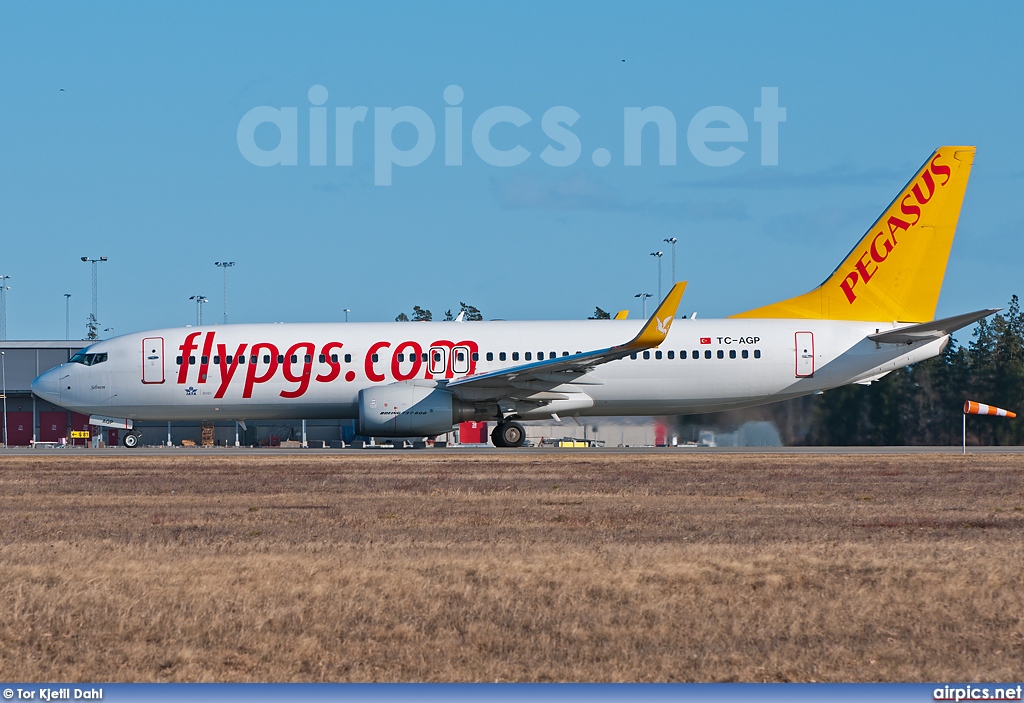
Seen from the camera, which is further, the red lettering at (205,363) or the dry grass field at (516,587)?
the red lettering at (205,363)

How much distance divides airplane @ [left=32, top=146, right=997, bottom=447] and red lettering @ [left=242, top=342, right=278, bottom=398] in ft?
0.10

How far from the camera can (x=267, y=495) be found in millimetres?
19188

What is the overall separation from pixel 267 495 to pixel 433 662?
11.8 meters

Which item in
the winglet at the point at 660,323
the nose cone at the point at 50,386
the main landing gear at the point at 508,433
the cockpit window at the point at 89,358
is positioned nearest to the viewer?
the winglet at the point at 660,323

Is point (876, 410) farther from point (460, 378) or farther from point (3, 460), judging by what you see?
point (3, 460)

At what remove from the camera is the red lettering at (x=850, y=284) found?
3606 centimetres

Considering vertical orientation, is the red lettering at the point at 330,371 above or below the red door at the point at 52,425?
above

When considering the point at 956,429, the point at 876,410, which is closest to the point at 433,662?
the point at 876,410

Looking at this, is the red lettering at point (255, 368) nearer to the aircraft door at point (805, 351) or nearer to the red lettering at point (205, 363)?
the red lettering at point (205, 363)

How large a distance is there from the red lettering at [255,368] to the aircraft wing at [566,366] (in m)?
5.37

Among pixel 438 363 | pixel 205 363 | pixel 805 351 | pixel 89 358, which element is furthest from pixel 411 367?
pixel 805 351

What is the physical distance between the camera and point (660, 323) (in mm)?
32094

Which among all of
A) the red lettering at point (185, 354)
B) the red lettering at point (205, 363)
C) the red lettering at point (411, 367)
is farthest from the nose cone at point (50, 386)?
the red lettering at point (411, 367)

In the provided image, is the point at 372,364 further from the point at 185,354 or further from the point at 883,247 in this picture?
the point at 883,247
